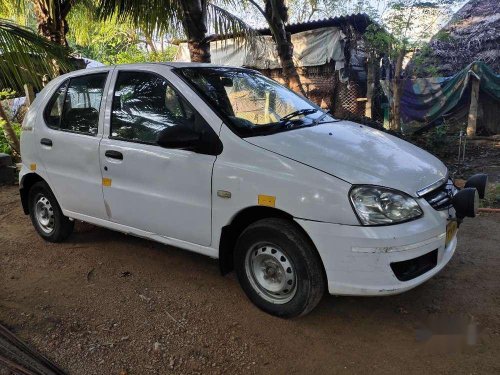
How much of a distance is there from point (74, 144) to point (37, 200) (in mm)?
1165

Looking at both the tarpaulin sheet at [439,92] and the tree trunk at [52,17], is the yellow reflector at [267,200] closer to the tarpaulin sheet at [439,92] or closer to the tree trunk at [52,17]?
the tree trunk at [52,17]

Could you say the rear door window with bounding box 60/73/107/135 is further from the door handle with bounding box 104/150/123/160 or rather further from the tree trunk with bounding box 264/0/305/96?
the tree trunk with bounding box 264/0/305/96

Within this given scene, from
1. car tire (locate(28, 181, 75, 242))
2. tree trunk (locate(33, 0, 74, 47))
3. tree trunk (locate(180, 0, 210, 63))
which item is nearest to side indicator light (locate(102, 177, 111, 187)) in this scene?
car tire (locate(28, 181, 75, 242))

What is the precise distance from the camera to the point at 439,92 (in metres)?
11.1

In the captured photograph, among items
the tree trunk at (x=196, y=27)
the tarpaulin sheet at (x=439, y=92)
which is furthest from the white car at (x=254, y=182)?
the tarpaulin sheet at (x=439, y=92)

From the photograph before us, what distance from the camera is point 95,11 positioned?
23.4 ft

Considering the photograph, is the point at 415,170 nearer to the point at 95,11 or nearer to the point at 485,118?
the point at 95,11

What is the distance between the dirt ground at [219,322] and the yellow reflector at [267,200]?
87 cm

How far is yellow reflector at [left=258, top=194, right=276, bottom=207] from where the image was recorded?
108 inches

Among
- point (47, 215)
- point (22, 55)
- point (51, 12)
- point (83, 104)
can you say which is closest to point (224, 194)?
point (83, 104)

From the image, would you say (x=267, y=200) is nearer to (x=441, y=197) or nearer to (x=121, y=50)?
(x=441, y=197)

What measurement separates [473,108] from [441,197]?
880 cm

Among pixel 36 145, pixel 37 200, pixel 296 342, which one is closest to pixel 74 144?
pixel 36 145

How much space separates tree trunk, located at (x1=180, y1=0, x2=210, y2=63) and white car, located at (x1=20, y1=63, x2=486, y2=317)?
2.79 m
